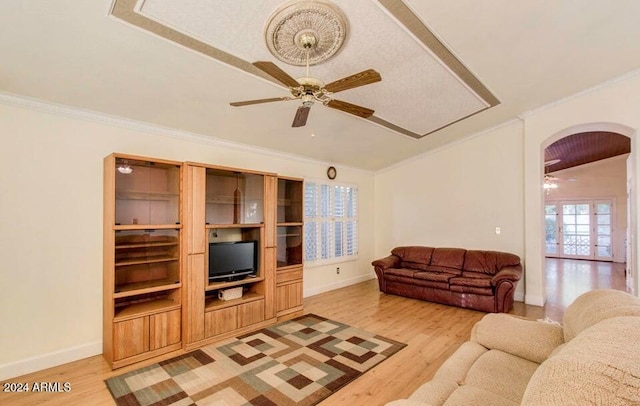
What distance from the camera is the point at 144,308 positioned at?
10.4 ft

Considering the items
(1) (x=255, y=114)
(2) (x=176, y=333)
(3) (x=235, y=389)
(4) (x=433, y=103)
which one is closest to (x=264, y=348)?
(3) (x=235, y=389)

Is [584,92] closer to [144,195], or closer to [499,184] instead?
[499,184]

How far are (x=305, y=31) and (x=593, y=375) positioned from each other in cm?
250

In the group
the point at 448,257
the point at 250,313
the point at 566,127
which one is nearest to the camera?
the point at 250,313

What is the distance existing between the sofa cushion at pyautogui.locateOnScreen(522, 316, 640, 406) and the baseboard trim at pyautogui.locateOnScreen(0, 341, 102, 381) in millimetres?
3833

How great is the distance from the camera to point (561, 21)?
2641 millimetres

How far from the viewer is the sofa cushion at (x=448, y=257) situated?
5.38 meters

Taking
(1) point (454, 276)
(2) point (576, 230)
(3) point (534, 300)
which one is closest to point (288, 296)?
(1) point (454, 276)

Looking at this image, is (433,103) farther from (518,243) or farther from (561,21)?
(518,243)

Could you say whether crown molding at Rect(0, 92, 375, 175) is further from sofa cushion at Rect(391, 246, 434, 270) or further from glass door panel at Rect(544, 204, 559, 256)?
glass door panel at Rect(544, 204, 559, 256)

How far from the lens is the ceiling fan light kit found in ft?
6.85

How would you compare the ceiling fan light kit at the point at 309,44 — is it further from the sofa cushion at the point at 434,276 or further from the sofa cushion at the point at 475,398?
the sofa cushion at the point at 434,276

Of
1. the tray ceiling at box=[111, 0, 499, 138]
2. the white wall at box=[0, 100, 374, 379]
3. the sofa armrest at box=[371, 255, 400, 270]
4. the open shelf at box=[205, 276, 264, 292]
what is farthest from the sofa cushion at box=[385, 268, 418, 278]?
the white wall at box=[0, 100, 374, 379]

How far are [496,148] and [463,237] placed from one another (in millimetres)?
1754
